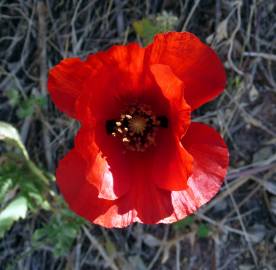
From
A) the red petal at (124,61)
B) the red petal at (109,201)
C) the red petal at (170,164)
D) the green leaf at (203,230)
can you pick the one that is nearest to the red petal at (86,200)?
the red petal at (109,201)

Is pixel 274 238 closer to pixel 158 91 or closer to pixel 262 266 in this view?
pixel 262 266

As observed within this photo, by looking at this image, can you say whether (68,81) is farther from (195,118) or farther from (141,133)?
(195,118)

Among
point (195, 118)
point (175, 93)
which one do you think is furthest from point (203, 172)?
point (195, 118)

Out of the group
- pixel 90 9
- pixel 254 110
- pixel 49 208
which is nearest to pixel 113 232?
pixel 49 208

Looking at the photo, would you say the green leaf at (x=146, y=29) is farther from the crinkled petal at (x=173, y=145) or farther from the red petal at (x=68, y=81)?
the red petal at (x=68, y=81)

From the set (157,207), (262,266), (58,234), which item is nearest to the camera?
(157,207)
